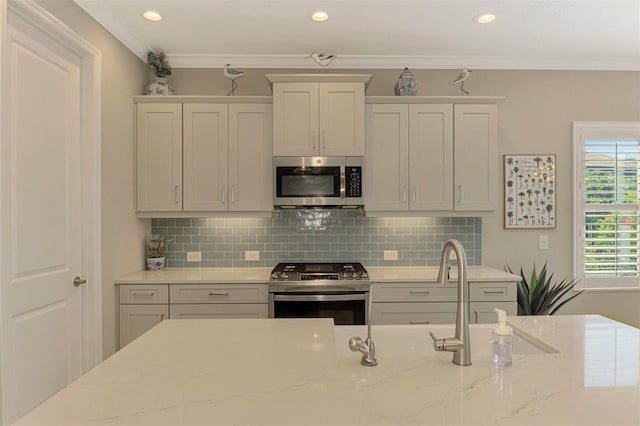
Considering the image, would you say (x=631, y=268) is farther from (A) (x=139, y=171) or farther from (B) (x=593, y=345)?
(A) (x=139, y=171)

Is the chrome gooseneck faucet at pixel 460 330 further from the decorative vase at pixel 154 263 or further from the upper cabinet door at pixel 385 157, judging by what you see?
the decorative vase at pixel 154 263

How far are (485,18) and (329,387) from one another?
9.04ft

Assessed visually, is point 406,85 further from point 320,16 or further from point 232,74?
point 232,74

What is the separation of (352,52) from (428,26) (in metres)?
0.70

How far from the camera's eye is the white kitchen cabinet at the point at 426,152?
3.16 meters

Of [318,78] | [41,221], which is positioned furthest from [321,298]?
[41,221]

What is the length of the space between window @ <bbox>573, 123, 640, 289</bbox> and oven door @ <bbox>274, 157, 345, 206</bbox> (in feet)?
7.23

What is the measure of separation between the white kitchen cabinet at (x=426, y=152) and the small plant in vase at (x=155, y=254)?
5.85ft

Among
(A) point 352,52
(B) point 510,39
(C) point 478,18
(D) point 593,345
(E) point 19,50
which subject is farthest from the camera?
(A) point 352,52

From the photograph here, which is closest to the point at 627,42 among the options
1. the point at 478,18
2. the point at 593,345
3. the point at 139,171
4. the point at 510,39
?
the point at 510,39

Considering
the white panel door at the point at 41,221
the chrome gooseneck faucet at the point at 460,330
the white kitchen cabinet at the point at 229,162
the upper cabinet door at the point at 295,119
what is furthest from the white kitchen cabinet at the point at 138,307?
the chrome gooseneck faucet at the point at 460,330

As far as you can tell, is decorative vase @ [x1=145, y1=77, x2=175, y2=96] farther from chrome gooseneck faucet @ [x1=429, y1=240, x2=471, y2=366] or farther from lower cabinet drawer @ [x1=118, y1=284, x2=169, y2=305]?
chrome gooseneck faucet @ [x1=429, y1=240, x2=471, y2=366]

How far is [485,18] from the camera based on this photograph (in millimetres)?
2736

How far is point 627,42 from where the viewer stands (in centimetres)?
315
